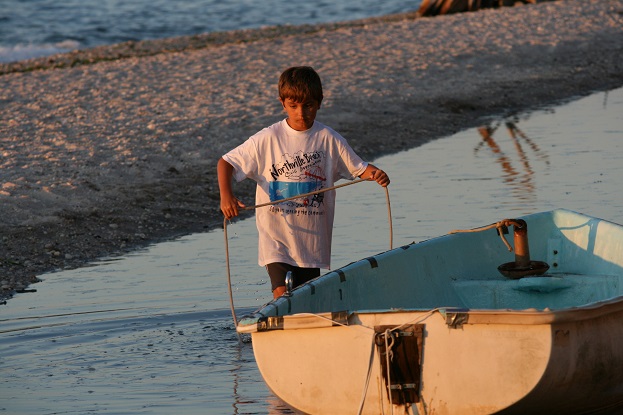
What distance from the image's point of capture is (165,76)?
17.8 meters

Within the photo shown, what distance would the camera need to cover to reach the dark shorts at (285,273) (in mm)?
6520

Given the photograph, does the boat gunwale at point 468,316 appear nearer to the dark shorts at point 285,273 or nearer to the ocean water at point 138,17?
the dark shorts at point 285,273

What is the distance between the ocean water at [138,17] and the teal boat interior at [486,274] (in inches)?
958

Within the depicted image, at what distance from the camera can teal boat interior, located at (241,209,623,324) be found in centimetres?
666

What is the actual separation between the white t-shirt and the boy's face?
38 mm

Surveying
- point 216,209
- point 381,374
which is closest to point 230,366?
point 381,374

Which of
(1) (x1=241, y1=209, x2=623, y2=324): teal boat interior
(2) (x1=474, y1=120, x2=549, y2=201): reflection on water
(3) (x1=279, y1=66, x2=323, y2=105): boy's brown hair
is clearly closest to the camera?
(3) (x1=279, y1=66, x2=323, y2=105): boy's brown hair

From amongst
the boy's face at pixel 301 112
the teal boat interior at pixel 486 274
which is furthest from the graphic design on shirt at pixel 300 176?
the teal boat interior at pixel 486 274

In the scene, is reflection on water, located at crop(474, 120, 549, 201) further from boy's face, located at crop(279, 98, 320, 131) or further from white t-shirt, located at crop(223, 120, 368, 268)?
boy's face, located at crop(279, 98, 320, 131)

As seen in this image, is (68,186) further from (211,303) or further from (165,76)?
(165,76)

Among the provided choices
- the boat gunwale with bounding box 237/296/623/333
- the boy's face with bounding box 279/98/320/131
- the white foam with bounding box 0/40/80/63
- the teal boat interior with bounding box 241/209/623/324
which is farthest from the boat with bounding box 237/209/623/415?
the white foam with bounding box 0/40/80/63

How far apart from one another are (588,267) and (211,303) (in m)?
2.43

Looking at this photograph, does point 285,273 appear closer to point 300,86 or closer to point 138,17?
point 300,86

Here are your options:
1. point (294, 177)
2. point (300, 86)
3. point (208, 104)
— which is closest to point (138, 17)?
point (208, 104)
